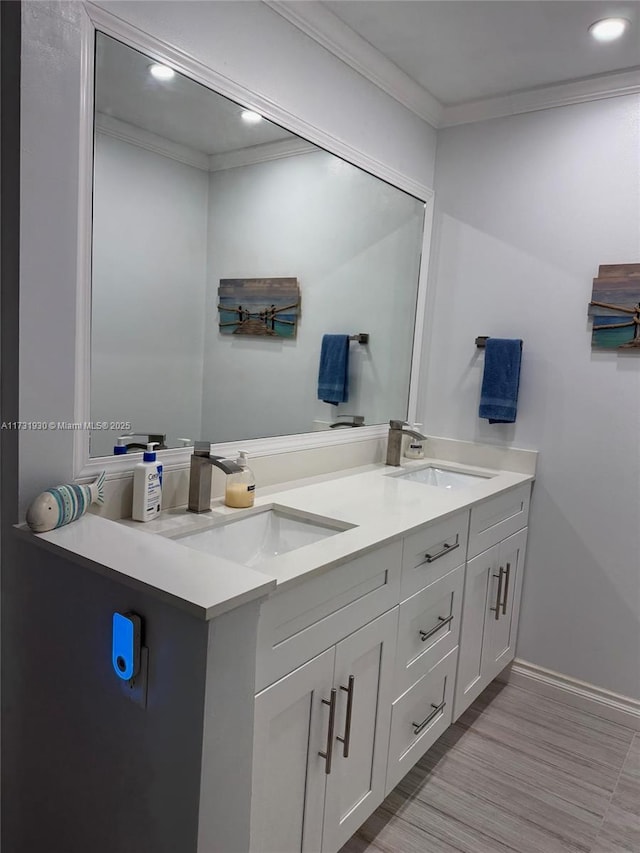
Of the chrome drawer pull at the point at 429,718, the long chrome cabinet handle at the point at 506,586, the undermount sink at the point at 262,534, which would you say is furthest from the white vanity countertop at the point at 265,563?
the chrome drawer pull at the point at 429,718

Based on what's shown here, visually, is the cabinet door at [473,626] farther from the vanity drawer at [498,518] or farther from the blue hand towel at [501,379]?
the blue hand towel at [501,379]

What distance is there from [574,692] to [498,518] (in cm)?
85

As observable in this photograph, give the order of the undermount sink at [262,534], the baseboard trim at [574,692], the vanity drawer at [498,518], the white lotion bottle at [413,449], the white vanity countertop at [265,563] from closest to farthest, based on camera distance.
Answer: the white vanity countertop at [265,563] < the undermount sink at [262,534] < the vanity drawer at [498,518] < the baseboard trim at [574,692] < the white lotion bottle at [413,449]

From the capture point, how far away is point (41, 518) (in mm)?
1248

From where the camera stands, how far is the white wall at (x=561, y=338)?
92.7 inches

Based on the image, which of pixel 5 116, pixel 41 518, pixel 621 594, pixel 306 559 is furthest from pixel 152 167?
pixel 621 594

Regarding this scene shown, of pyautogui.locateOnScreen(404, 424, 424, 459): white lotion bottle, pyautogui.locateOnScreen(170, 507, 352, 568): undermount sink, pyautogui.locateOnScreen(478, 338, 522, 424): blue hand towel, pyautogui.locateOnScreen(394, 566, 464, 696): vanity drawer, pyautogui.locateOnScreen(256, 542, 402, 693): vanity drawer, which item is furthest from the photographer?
pyautogui.locateOnScreen(404, 424, 424, 459): white lotion bottle

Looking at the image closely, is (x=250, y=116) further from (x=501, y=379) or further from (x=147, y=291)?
(x=501, y=379)

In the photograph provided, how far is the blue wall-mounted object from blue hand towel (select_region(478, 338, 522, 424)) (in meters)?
1.86

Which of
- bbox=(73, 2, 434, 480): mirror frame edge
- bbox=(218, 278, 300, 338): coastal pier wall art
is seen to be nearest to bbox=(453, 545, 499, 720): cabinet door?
bbox=(73, 2, 434, 480): mirror frame edge

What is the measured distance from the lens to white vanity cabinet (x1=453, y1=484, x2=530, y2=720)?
215 centimetres

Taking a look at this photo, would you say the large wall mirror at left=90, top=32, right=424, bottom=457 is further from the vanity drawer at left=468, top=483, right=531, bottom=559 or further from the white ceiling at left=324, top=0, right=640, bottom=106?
the vanity drawer at left=468, top=483, right=531, bottom=559

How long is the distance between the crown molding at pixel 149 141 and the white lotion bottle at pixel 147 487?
2.50 feet

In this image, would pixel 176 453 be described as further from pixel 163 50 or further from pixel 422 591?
pixel 163 50
